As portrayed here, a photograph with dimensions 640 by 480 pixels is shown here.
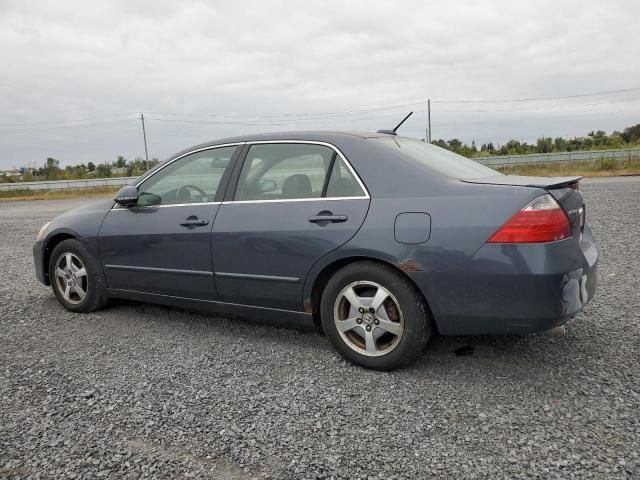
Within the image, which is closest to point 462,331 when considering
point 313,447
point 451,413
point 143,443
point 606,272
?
point 451,413

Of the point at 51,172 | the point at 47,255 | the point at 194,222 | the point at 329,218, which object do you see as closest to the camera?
the point at 329,218

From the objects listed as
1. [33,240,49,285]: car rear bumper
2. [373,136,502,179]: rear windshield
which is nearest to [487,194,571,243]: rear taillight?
[373,136,502,179]: rear windshield

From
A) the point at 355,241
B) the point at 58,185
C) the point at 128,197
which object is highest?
the point at 58,185

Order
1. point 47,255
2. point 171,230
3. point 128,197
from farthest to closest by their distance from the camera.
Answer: point 47,255
point 128,197
point 171,230

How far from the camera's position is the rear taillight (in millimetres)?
2910

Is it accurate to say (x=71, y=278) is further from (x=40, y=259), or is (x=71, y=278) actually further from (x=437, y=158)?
(x=437, y=158)

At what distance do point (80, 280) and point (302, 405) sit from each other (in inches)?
113

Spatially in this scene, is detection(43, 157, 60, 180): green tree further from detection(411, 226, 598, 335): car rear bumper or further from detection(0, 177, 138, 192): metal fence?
detection(411, 226, 598, 335): car rear bumper

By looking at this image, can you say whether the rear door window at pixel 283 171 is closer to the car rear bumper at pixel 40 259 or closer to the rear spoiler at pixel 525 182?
the rear spoiler at pixel 525 182

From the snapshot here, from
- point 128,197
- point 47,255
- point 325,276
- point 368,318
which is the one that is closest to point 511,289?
point 368,318

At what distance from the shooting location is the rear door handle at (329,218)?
3.40 metres

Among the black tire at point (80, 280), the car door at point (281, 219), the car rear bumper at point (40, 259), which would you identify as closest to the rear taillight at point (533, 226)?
the car door at point (281, 219)

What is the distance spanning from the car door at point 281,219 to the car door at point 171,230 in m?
0.14

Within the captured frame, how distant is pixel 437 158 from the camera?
3789 mm
